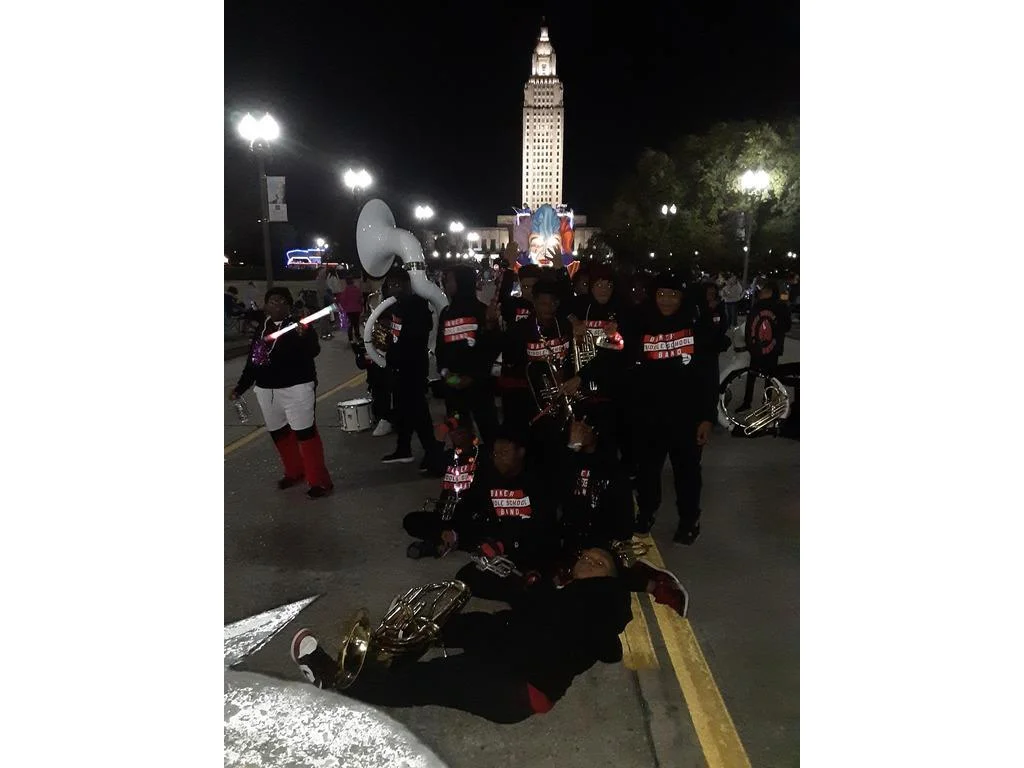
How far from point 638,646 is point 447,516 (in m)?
1.65

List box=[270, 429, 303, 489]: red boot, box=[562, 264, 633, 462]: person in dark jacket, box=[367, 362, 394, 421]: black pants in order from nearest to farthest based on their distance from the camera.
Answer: box=[562, 264, 633, 462]: person in dark jacket < box=[270, 429, 303, 489]: red boot < box=[367, 362, 394, 421]: black pants

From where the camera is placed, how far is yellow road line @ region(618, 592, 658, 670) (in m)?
3.67

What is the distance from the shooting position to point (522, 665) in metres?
3.20

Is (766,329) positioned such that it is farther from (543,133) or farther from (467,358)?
(543,133)

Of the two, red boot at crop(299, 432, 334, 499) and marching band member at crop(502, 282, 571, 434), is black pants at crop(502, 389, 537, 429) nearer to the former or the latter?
marching band member at crop(502, 282, 571, 434)

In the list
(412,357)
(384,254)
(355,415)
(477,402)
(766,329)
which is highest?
(384,254)

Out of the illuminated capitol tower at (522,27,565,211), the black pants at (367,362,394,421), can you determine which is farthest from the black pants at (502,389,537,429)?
the illuminated capitol tower at (522,27,565,211)

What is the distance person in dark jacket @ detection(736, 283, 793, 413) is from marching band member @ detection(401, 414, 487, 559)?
509 centimetres

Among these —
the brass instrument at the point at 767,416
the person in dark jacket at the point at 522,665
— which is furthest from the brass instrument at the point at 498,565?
the brass instrument at the point at 767,416

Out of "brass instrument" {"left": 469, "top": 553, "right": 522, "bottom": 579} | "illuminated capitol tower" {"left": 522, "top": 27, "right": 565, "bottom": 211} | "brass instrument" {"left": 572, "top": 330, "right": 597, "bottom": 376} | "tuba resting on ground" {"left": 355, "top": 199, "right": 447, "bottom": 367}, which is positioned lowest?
"brass instrument" {"left": 469, "top": 553, "right": 522, "bottom": 579}

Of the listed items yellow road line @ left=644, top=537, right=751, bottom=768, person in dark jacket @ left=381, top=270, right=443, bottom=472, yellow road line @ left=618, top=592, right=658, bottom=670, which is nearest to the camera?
yellow road line @ left=644, top=537, right=751, bottom=768

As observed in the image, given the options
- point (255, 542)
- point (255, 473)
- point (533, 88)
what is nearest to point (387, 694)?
point (255, 542)

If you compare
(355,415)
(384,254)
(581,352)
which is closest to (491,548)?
(581,352)

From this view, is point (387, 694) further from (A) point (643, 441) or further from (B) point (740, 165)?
(B) point (740, 165)
